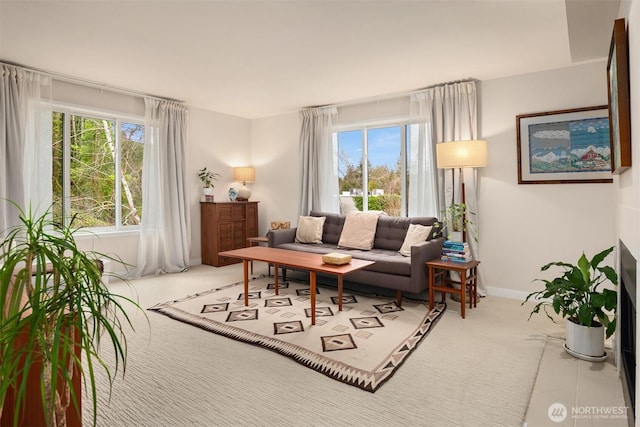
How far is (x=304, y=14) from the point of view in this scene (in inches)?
107

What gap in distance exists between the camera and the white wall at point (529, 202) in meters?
3.62

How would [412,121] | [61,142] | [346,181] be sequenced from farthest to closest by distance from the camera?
[346,181]
[412,121]
[61,142]

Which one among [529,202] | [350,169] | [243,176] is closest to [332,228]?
[350,169]

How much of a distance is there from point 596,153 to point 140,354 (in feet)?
14.9

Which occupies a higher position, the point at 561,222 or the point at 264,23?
the point at 264,23

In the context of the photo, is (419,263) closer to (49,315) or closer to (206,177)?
(49,315)

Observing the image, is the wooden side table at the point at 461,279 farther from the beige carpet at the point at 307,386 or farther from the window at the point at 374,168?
the window at the point at 374,168

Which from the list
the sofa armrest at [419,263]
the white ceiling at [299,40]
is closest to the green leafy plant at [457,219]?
the sofa armrest at [419,263]

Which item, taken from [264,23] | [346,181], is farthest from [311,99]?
[264,23]

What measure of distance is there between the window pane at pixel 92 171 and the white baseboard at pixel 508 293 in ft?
16.4

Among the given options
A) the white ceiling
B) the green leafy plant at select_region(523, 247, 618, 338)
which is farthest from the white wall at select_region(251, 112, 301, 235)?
the green leafy plant at select_region(523, 247, 618, 338)

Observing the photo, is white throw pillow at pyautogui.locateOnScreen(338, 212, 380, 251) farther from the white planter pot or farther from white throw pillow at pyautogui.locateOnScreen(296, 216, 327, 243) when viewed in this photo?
the white planter pot

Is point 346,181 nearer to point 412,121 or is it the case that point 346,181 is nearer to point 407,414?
point 412,121

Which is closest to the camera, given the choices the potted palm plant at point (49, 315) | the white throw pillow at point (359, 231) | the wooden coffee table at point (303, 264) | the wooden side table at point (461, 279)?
the potted palm plant at point (49, 315)
